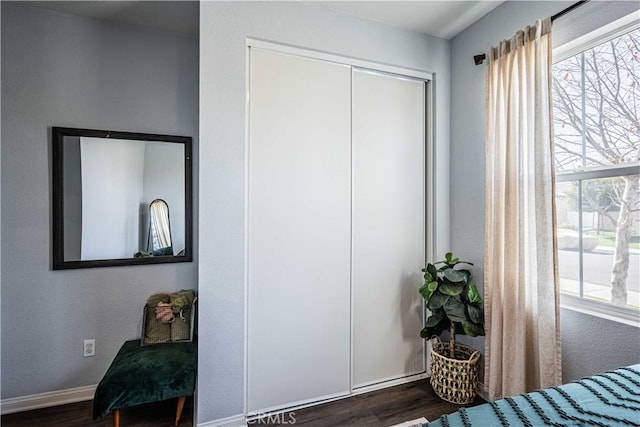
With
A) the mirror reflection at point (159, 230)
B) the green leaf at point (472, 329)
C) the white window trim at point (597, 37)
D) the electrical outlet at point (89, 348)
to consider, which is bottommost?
the electrical outlet at point (89, 348)

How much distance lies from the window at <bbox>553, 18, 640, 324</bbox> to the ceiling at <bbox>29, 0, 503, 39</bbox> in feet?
2.46

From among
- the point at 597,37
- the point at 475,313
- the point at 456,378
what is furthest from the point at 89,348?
the point at 597,37

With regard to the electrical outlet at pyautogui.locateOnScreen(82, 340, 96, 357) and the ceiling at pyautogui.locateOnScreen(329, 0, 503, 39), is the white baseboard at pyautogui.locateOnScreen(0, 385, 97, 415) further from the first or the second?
the ceiling at pyautogui.locateOnScreen(329, 0, 503, 39)

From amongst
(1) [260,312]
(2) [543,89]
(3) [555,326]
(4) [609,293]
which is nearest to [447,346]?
(3) [555,326]

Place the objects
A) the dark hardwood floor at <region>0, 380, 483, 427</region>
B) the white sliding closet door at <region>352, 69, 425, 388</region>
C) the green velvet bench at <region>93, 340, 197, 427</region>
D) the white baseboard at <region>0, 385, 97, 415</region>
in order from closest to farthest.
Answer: the green velvet bench at <region>93, 340, 197, 427</region> < the dark hardwood floor at <region>0, 380, 483, 427</region> < the white baseboard at <region>0, 385, 97, 415</region> < the white sliding closet door at <region>352, 69, 425, 388</region>

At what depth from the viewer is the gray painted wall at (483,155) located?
1585mm

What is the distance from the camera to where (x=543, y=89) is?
180 cm

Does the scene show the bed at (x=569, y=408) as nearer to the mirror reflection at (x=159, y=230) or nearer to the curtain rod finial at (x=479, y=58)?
the curtain rod finial at (x=479, y=58)

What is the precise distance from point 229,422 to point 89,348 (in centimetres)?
121

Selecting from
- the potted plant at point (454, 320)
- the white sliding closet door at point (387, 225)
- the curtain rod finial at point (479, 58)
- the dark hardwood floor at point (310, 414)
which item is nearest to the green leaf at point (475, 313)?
the potted plant at point (454, 320)

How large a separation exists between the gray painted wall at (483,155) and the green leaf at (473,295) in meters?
0.17

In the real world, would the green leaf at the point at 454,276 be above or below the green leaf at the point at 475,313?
above

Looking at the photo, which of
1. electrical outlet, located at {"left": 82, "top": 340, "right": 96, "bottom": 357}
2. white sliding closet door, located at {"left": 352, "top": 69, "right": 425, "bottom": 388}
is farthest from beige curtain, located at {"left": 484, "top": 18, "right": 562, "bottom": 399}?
electrical outlet, located at {"left": 82, "top": 340, "right": 96, "bottom": 357}

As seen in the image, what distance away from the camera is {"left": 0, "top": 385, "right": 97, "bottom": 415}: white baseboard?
2.11 meters
